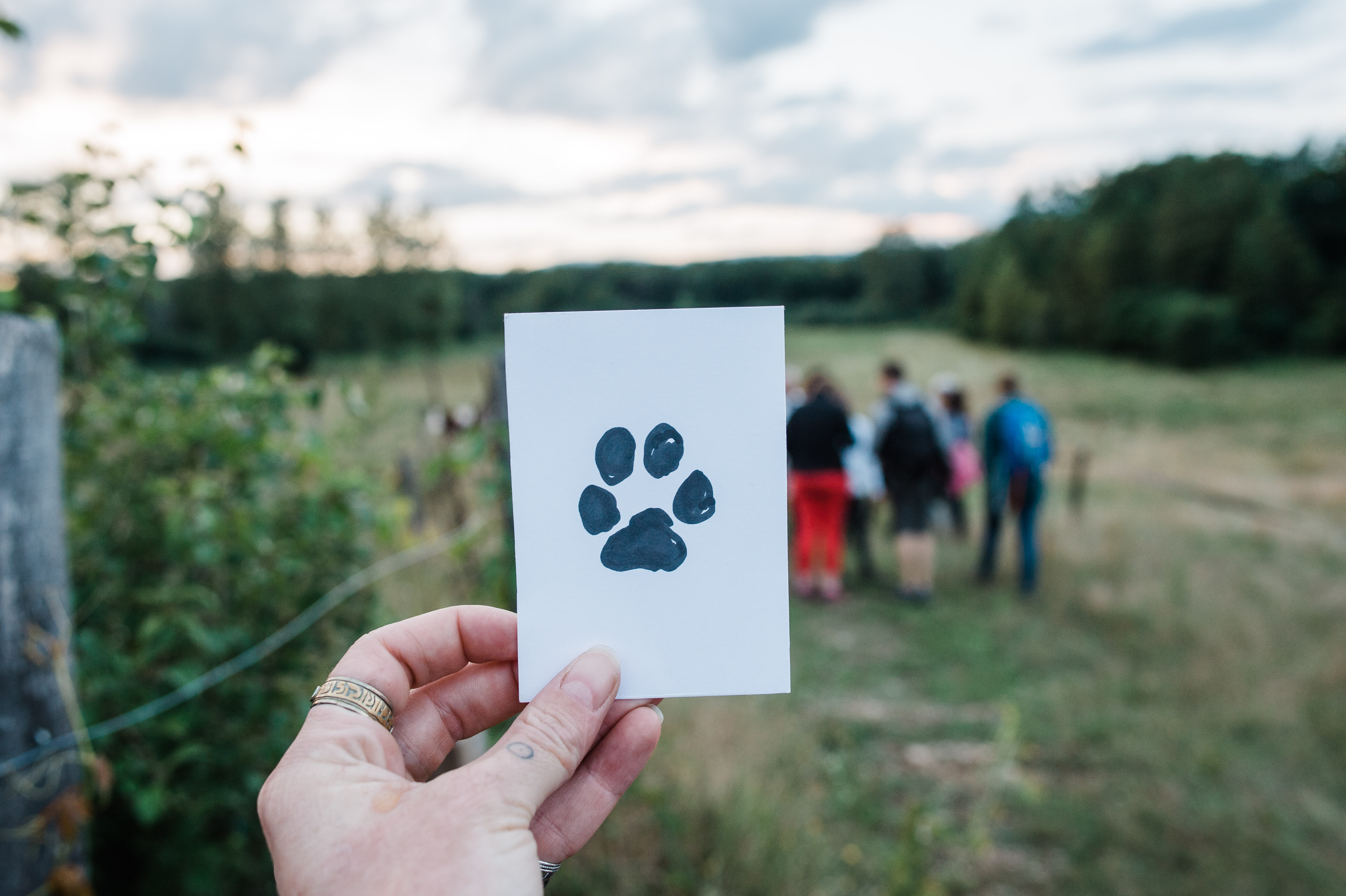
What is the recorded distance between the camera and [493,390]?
3410mm

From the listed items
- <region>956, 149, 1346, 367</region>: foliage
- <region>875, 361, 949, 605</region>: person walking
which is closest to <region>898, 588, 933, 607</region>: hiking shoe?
<region>875, 361, 949, 605</region>: person walking

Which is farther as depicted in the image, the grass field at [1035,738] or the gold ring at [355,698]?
the grass field at [1035,738]

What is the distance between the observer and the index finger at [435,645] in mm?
1066

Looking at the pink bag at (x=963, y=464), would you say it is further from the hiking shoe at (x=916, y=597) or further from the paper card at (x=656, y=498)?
the paper card at (x=656, y=498)

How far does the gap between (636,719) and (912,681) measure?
4319 mm

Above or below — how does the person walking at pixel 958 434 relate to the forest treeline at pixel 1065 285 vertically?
below

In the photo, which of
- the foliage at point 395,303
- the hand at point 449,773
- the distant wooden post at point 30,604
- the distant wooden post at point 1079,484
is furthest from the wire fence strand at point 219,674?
the foliage at point 395,303

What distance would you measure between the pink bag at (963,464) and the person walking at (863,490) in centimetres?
76

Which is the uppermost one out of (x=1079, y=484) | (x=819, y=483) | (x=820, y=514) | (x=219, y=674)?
(x=219, y=674)

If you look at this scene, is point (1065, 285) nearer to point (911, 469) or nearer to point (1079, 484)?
point (1079, 484)

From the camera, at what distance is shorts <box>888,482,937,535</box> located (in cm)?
605

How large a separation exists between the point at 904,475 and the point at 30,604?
5.52 meters

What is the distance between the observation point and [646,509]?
1.00m

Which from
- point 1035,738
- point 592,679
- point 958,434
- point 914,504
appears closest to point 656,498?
point 592,679
